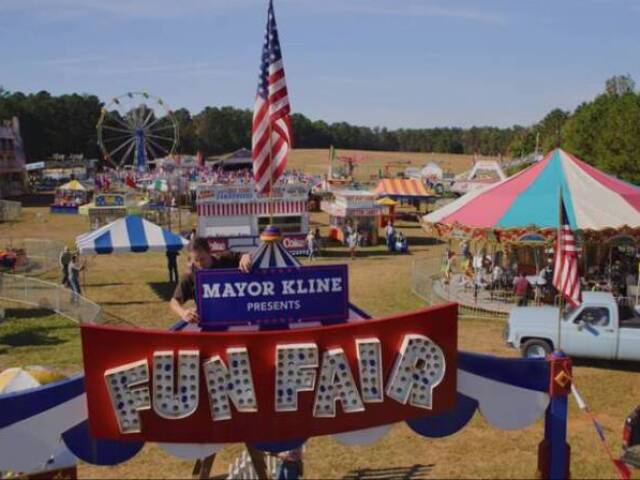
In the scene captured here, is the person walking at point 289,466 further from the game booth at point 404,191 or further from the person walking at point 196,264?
the game booth at point 404,191

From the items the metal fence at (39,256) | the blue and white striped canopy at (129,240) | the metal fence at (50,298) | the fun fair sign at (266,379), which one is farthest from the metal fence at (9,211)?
the fun fair sign at (266,379)

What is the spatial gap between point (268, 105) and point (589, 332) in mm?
9508

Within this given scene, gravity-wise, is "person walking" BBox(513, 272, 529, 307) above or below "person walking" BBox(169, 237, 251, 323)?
below

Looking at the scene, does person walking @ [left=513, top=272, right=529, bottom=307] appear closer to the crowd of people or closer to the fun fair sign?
the crowd of people

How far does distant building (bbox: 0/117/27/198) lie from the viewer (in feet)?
193

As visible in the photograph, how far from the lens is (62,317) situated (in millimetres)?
17703

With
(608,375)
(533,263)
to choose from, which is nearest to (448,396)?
(608,375)

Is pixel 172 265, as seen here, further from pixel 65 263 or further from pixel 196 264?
pixel 196 264

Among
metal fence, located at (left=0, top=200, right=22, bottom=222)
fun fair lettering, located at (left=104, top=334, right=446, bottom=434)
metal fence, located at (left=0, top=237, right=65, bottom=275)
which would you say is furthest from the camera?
metal fence, located at (left=0, top=200, right=22, bottom=222)

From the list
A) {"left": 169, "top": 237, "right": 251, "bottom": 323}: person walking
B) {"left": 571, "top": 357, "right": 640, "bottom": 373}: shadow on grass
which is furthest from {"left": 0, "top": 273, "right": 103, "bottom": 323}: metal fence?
{"left": 571, "top": 357, "right": 640, "bottom": 373}: shadow on grass

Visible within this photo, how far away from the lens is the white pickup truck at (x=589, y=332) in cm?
1295

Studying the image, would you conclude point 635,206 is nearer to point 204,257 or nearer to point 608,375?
point 608,375

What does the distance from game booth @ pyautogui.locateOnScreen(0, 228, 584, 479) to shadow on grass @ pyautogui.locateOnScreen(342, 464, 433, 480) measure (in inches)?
149

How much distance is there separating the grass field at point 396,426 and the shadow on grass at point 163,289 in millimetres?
34
